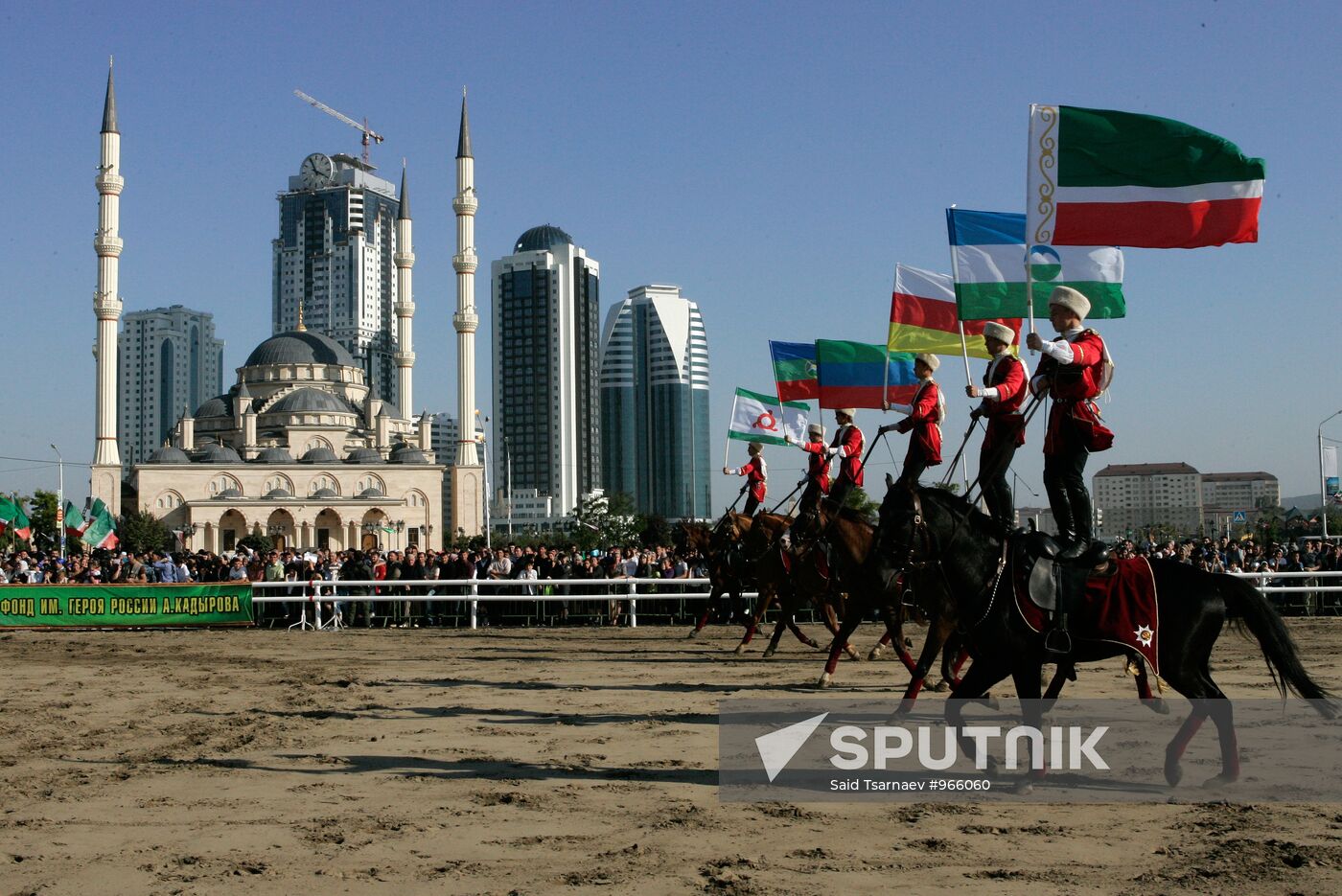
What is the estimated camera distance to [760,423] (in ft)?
71.2

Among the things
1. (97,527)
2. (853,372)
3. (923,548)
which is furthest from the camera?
(97,527)

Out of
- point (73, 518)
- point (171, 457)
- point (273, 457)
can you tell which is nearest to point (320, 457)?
point (273, 457)

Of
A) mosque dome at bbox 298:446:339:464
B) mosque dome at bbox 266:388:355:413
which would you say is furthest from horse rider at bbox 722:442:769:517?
mosque dome at bbox 266:388:355:413

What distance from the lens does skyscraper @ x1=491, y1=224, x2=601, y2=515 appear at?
17212 centimetres

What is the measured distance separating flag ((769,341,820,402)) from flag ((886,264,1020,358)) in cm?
536

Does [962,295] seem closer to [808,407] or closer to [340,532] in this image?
[808,407]

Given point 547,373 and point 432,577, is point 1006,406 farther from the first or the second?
point 547,373

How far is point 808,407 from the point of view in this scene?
23.6m

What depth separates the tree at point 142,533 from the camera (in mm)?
93688

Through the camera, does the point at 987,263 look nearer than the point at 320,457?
Yes

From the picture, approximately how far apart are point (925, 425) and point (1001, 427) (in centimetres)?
206

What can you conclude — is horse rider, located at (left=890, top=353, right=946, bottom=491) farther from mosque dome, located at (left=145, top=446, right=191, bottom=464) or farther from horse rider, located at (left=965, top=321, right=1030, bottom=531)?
mosque dome, located at (left=145, top=446, right=191, bottom=464)

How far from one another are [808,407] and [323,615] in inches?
430

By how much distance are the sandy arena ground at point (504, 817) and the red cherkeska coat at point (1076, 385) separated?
231 centimetres
